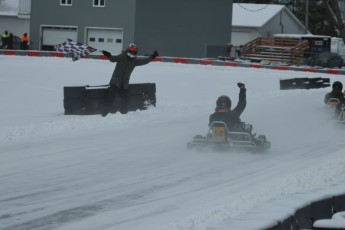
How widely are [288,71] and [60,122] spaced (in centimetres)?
2748

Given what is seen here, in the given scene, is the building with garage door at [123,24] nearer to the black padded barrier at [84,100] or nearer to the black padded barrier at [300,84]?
the black padded barrier at [300,84]

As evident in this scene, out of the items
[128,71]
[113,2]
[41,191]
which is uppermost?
[113,2]

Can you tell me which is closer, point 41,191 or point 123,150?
point 41,191

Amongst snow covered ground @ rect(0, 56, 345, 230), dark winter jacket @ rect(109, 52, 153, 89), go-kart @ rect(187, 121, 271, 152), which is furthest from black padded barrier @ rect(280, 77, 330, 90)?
go-kart @ rect(187, 121, 271, 152)

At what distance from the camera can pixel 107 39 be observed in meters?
56.8

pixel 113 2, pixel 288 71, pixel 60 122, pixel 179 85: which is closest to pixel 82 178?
pixel 60 122

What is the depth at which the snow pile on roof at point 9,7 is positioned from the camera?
6412cm

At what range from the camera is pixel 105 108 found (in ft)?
60.3

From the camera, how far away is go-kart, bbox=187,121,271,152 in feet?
43.3

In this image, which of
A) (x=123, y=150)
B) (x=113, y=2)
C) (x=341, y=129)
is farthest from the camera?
(x=113, y=2)

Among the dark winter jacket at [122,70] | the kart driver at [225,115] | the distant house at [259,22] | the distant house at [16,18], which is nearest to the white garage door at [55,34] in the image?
the distant house at [16,18]

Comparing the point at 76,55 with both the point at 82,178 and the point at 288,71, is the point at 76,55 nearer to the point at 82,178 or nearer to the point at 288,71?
the point at 82,178

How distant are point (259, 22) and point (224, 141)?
6206cm

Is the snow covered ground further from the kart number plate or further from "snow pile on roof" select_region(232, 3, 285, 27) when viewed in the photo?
"snow pile on roof" select_region(232, 3, 285, 27)
